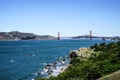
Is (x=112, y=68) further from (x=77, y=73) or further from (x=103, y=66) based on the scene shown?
(x=77, y=73)

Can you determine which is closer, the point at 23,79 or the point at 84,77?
the point at 84,77

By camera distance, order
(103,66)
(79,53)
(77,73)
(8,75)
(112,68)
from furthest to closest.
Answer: (79,53) < (8,75) < (77,73) < (103,66) < (112,68)

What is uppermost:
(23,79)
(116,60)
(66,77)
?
(116,60)

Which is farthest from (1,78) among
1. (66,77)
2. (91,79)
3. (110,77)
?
(110,77)

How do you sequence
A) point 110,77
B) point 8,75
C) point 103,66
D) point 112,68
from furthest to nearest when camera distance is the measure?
point 8,75, point 103,66, point 112,68, point 110,77

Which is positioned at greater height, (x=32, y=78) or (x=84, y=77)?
(x=84, y=77)

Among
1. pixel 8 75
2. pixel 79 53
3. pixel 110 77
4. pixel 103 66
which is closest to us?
pixel 110 77

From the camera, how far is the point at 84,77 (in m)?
24.2

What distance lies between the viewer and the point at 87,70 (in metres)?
26.7

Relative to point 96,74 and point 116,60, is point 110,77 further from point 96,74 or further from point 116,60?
point 116,60

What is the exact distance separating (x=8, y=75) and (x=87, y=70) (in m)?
34.3

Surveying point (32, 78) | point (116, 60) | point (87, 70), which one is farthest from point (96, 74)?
point (32, 78)

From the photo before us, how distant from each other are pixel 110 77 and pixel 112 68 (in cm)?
1080

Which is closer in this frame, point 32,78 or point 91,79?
point 91,79
